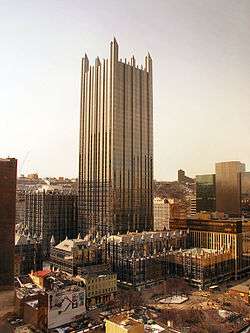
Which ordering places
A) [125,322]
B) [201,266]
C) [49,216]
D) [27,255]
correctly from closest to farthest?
[125,322] < [201,266] < [27,255] < [49,216]

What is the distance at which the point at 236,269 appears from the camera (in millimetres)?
40875

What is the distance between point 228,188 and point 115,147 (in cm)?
3722

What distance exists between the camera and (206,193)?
3226 inches

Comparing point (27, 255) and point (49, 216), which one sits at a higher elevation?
point (49, 216)

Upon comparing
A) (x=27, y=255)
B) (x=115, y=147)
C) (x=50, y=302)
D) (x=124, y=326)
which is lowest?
(x=50, y=302)

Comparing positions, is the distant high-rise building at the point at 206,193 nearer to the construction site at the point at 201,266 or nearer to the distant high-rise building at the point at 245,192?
the distant high-rise building at the point at 245,192

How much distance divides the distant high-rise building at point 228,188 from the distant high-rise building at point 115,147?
27994mm

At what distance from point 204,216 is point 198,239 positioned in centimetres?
833

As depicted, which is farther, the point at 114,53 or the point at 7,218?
the point at 114,53

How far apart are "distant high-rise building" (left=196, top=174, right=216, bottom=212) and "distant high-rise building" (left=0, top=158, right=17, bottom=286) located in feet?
177

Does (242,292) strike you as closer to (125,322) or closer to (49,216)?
(125,322)

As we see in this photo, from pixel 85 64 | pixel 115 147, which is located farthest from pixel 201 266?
pixel 85 64

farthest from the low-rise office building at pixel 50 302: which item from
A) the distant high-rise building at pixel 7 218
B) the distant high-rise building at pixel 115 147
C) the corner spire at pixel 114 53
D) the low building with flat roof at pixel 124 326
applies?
the corner spire at pixel 114 53

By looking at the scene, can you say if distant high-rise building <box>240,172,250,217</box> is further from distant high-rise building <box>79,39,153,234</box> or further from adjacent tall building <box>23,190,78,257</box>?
adjacent tall building <box>23,190,78,257</box>
